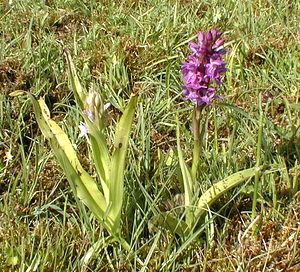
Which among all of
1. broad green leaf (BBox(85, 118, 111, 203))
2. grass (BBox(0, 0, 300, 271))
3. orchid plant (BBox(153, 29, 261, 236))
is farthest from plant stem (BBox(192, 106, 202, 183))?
broad green leaf (BBox(85, 118, 111, 203))

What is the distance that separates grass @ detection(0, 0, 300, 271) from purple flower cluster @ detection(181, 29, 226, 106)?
6.1 inches

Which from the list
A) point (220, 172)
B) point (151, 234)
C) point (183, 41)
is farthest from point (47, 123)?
point (183, 41)

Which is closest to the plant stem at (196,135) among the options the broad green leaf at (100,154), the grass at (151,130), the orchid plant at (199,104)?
the orchid plant at (199,104)

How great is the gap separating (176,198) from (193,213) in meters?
0.12

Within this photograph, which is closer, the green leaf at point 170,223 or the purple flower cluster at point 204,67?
the purple flower cluster at point 204,67

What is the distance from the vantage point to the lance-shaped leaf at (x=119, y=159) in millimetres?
1374

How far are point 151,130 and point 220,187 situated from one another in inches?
23.5

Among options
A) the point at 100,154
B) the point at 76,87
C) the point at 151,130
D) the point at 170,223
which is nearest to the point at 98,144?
the point at 100,154

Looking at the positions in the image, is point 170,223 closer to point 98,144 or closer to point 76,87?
point 98,144

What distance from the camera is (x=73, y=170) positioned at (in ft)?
4.69

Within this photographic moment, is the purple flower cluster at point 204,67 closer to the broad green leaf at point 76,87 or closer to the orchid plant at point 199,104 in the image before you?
the orchid plant at point 199,104

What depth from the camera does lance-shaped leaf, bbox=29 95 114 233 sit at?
1.42m

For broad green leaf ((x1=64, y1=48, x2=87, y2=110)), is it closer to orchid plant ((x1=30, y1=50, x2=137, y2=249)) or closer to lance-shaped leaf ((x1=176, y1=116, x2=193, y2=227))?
orchid plant ((x1=30, y1=50, x2=137, y2=249))

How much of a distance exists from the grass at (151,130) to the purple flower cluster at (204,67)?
154 mm
